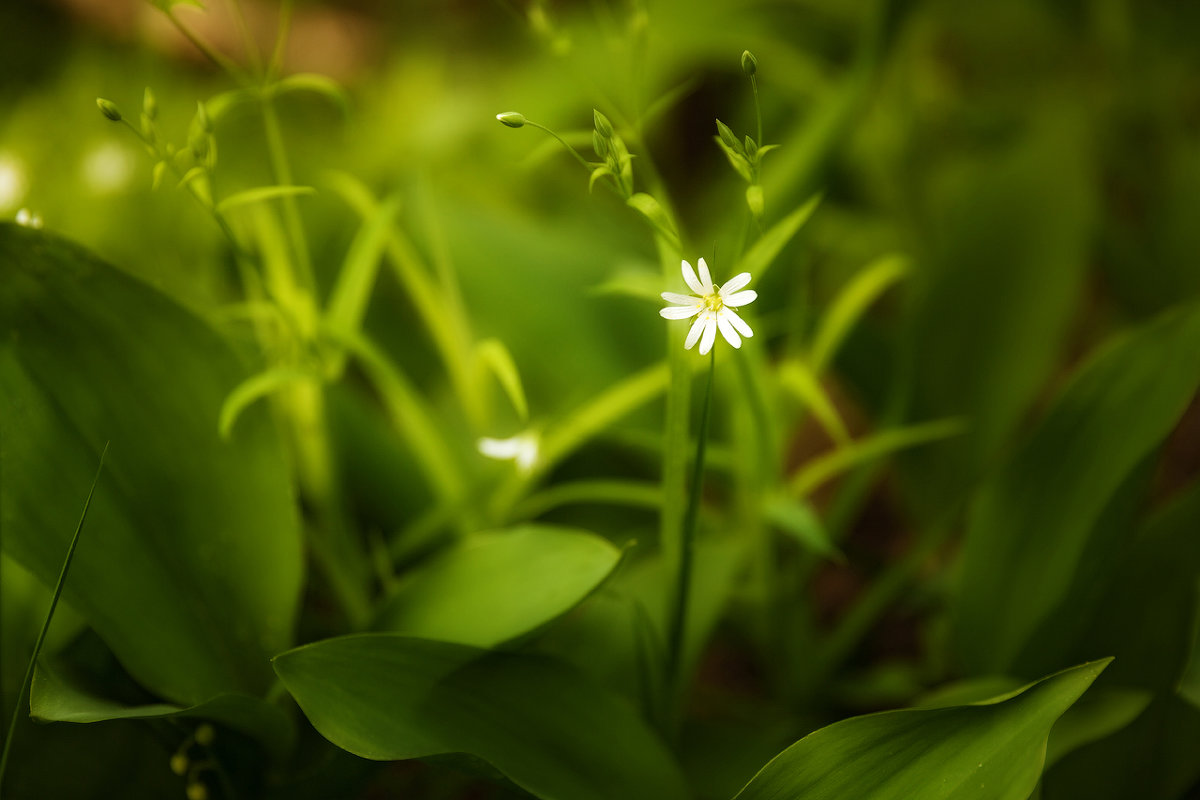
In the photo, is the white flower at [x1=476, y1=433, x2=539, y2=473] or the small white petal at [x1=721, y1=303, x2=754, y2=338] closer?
the small white petal at [x1=721, y1=303, x2=754, y2=338]

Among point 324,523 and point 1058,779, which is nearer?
point 1058,779

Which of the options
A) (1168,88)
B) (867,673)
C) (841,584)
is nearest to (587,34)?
(1168,88)

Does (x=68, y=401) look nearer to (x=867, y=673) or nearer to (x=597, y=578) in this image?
(x=597, y=578)

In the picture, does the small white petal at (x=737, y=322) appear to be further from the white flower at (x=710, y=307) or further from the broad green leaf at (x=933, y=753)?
the broad green leaf at (x=933, y=753)

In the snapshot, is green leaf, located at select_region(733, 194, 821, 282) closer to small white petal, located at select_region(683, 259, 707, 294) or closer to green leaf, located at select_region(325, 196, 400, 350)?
small white petal, located at select_region(683, 259, 707, 294)

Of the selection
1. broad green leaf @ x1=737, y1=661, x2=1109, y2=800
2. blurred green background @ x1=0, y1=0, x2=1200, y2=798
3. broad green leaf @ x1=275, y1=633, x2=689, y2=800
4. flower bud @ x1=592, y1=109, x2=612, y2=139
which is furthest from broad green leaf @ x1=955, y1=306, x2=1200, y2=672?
flower bud @ x1=592, y1=109, x2=612, y2=139

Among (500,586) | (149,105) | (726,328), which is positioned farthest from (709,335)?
(149,105)

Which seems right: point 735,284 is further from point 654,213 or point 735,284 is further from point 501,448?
point 501,448
